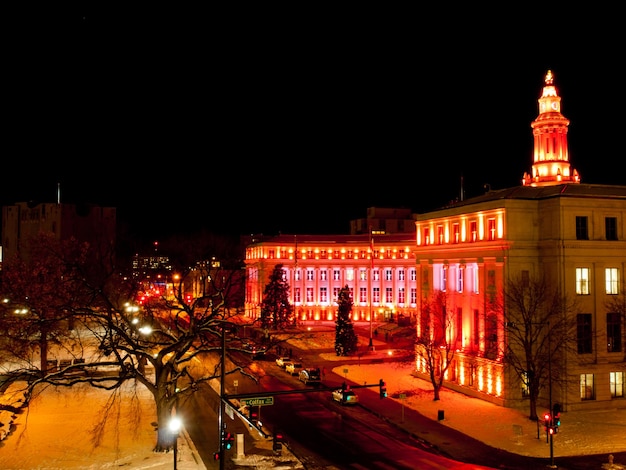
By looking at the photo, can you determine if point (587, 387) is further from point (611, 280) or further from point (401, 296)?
point (401, 296)

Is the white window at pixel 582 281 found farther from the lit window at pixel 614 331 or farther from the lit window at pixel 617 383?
the lit window at pixel 617 383

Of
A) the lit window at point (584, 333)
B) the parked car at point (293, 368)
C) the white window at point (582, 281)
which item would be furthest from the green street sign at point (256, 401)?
the parked car at point (293, 368)

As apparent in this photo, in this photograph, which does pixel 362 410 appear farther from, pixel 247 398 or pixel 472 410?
pixel 247 398

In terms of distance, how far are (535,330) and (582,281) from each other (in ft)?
17.9

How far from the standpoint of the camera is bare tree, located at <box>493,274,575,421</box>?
39688 mm

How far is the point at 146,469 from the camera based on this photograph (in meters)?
26.2

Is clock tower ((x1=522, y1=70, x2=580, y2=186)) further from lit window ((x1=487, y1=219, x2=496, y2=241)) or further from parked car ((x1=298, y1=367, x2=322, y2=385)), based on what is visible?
parked car ((x1=298, y1=367, x2=322, y2=385))

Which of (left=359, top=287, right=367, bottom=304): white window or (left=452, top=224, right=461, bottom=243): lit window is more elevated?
(left=452, top=224, right=461, bottom=243): lit window

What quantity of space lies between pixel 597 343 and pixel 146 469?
32.9 meters

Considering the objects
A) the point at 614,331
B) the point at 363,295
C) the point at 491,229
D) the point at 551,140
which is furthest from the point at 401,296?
the point at 614,331

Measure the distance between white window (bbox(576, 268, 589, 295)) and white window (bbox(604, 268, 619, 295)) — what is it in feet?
5.31

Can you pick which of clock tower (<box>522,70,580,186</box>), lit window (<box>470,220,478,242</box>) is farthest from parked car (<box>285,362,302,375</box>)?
clock tower (<box>522,70,580,186</box>)

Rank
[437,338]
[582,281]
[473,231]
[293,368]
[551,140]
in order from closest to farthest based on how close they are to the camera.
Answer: [582,281]
[473,231]
[437,338]
[293,368]
[551,140]

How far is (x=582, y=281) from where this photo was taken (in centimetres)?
4269
